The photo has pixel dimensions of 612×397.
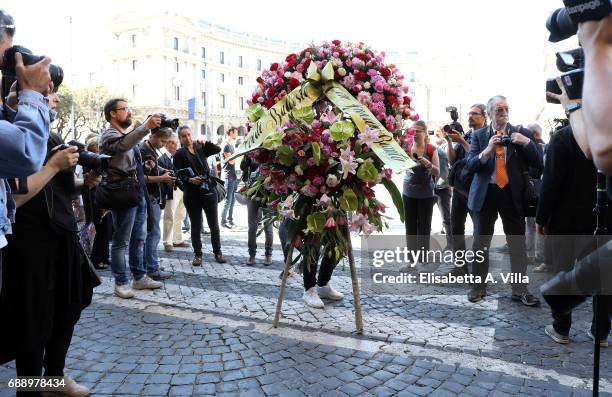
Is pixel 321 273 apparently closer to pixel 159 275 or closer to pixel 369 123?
pixel 369 123

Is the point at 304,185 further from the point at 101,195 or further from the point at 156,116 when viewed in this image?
the point at 101,195

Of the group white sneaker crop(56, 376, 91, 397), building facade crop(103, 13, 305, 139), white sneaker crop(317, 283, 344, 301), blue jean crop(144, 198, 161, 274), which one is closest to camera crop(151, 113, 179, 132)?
blue jean crop(144, 198, 161, 274)

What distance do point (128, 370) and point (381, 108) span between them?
284 centimetres

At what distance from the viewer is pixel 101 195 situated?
200 inches

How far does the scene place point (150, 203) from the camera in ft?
20.1

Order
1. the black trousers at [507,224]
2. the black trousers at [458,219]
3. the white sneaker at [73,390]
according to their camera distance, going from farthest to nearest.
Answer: the black trousers at [458,219] < the black trousers at [507,224] < the white sneaker at [73,390]

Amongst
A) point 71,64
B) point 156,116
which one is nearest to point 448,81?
point 71,64

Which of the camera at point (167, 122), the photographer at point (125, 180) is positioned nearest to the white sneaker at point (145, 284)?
the photographer at point (125, 180)

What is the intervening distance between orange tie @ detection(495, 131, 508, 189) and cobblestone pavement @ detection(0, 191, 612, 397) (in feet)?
4.28

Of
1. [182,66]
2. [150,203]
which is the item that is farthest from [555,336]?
[182,66]

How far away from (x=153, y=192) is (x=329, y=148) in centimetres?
341

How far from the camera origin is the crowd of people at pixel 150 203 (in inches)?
91.8

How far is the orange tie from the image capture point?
5.04 metres

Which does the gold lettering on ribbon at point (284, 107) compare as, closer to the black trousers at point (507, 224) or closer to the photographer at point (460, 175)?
the photographer at point (460, 175)
